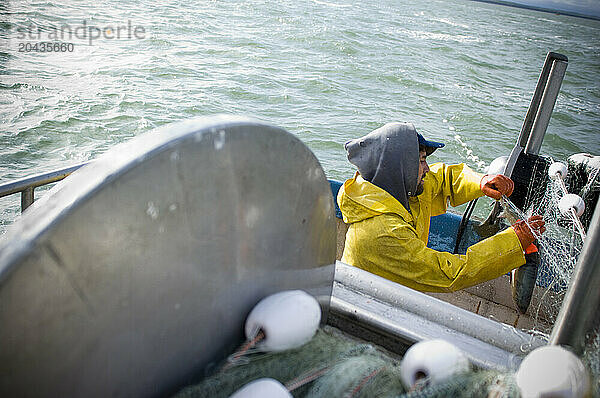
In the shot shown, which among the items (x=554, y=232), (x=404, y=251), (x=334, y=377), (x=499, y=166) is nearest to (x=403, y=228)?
(x=404, y=251)

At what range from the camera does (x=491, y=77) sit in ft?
51.9

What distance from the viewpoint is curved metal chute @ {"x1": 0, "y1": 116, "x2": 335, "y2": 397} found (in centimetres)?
79

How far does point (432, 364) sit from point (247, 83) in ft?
35.2

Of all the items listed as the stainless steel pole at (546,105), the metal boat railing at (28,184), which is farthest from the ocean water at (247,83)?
the stainless steel pole at (546,105)

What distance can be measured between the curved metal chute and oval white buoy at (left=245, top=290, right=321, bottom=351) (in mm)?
48

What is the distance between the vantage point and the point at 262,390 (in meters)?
0.99

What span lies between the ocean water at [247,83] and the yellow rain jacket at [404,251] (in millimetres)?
4532

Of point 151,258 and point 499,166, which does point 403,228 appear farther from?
point 151,258

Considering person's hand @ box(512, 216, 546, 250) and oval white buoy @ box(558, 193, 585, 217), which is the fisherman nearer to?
person's hand @ box(512, 216, 546, 250)

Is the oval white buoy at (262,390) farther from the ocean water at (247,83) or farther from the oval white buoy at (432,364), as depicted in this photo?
the ocean water at (247,83)

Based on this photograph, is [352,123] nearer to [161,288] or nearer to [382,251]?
[382,251]

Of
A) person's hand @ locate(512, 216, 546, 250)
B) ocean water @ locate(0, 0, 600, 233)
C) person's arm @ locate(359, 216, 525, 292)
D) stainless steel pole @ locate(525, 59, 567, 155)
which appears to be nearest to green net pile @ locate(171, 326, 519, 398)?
person's arm @ locate(359, 216, 525, 292)

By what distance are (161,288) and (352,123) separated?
9.37 metres

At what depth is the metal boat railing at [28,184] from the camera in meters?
1.97
